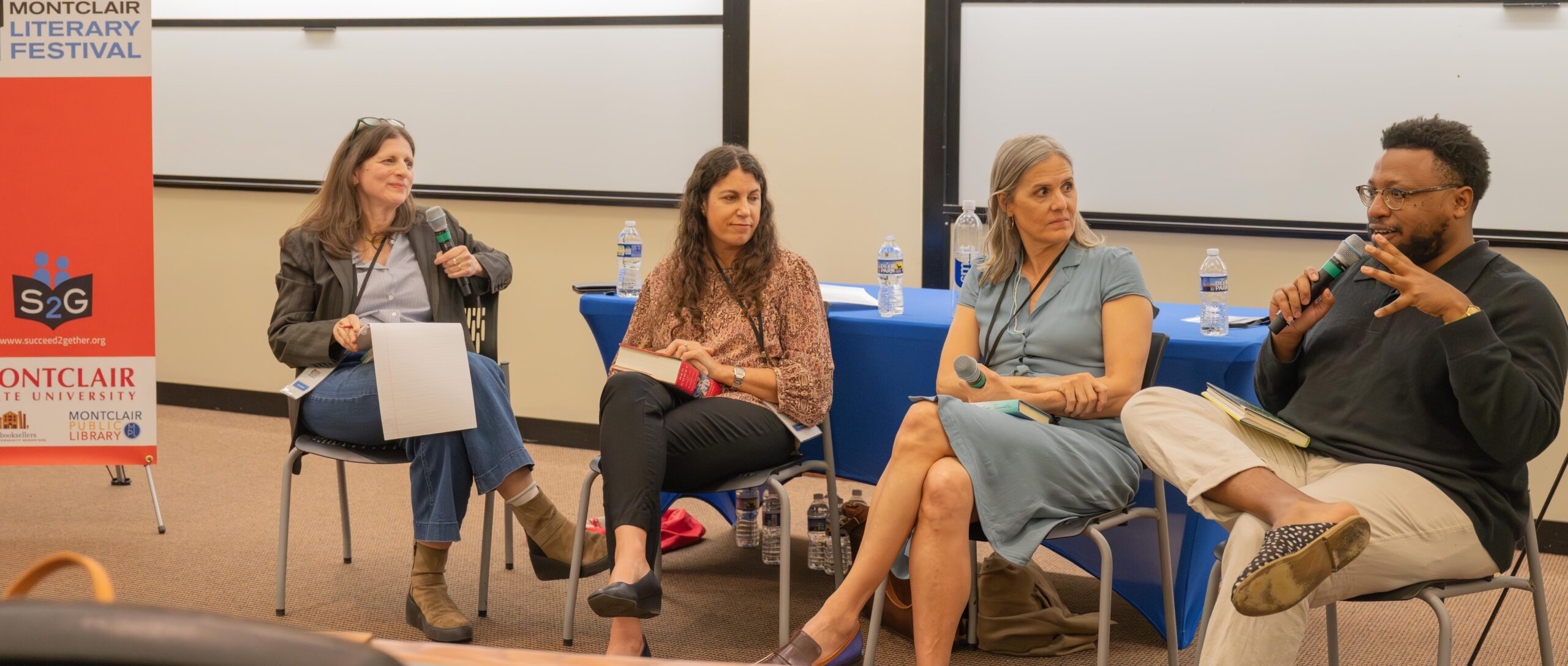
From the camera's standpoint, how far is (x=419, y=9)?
194 inches

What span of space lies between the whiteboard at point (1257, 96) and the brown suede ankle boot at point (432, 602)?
2.29 m

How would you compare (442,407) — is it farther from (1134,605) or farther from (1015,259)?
(1134,605)

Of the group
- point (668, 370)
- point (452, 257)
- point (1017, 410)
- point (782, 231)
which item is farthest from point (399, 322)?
point (782, 231)

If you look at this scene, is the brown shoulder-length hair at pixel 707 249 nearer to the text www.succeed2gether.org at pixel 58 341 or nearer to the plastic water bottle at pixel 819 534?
the plastic water bottle at pixel 819 534

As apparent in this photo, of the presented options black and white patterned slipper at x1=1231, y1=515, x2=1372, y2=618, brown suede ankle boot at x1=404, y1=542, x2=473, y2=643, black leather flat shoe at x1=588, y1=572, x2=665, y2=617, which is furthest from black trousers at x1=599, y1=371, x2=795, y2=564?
black and white patterned slipper at x1=1231, y1=515, x2=1372, y2=618

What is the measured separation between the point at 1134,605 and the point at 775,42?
2.49 meters

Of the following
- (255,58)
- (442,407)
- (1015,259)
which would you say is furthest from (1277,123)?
(255,58)

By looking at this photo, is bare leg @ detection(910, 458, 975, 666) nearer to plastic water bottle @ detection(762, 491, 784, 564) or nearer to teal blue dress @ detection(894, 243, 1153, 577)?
teal blue dress @ detection(894, 243, 1153, 577)

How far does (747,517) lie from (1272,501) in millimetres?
1858

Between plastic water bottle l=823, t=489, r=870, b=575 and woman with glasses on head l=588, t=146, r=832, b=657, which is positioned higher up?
woman with glasses on head l=588, t=146, r=832, b=657

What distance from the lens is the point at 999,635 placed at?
2.84m

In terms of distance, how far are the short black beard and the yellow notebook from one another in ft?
1.23

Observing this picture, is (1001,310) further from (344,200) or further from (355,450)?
(344,200)

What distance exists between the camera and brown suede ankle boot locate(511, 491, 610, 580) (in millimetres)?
3098
